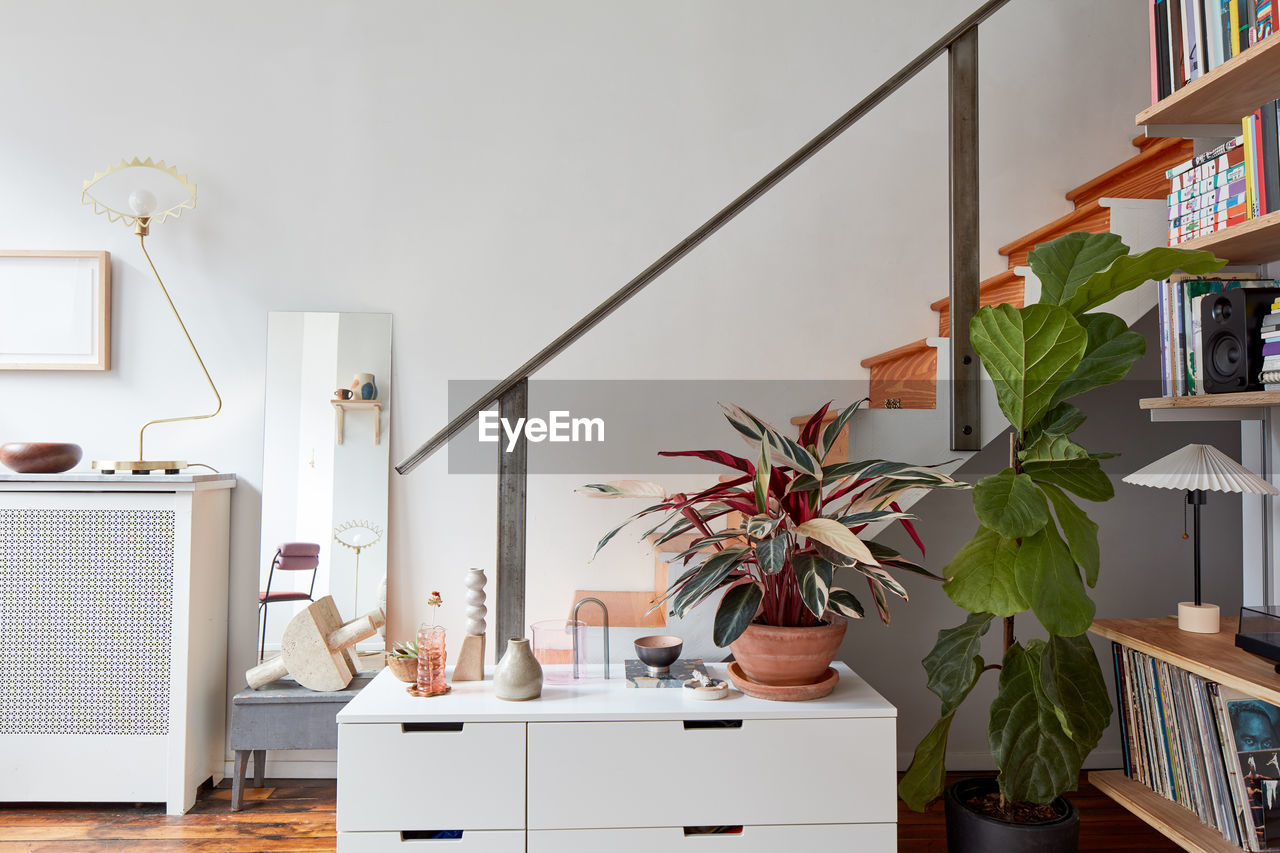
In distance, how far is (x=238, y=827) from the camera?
2377 mm

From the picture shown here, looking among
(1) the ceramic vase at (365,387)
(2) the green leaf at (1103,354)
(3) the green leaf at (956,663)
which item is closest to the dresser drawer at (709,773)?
(3) the green leaf at (956,663)

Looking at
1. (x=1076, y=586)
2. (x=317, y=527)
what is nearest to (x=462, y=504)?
(x=317, y=527)

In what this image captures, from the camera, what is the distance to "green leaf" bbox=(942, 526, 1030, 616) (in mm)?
1627

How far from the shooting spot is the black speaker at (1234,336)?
5.83 feet

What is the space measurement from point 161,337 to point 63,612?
36.1 inches

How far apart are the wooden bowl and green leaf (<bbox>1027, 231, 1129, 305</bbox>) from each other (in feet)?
9.20

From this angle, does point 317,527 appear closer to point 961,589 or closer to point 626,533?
point 626,533

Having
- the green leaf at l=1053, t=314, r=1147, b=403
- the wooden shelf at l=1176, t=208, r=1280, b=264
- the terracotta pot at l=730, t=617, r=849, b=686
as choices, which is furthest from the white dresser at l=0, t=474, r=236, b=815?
the wooden shelf at l=1176, t=208, r=1280, b=264

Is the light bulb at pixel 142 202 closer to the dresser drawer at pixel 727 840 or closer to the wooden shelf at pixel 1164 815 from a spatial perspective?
Result: the dresser drawer at pixel 727 840

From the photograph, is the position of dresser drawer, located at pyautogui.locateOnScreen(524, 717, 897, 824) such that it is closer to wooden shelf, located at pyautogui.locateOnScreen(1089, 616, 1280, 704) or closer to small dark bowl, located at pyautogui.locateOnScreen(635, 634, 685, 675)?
small dark bowl, located at pyautogui.locateOnScreen(635, 634, 685, 675)

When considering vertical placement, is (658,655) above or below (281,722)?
above

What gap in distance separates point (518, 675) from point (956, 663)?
39.2 inches

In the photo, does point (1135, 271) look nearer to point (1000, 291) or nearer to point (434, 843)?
point (1000, 291)

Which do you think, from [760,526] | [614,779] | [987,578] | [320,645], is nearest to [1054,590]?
[987,578]
